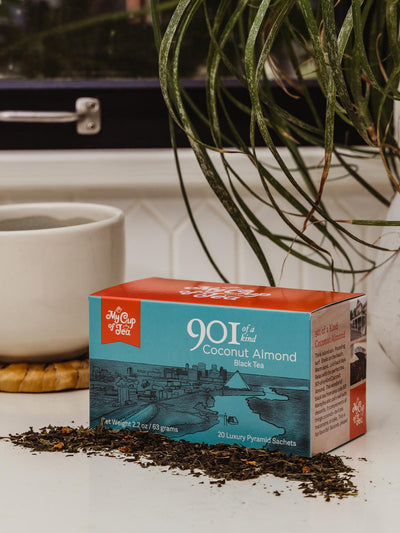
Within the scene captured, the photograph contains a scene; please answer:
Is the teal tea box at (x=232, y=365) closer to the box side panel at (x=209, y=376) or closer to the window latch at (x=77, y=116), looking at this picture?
the box side panel at (x=209, y=376)

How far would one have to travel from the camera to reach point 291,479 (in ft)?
1.74

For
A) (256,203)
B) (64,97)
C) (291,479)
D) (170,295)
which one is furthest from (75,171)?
(291,479)

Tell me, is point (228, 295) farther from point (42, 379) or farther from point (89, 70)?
point (89, 70)

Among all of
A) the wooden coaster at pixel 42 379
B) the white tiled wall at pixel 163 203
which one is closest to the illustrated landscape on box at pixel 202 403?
the wooden coaster at pixel 42 379

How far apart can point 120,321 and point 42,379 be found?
0.16 m

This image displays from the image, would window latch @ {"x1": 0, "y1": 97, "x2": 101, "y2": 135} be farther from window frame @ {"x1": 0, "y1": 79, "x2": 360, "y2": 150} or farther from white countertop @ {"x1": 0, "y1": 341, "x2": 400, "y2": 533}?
white countertop @ {"x1": 0, "y1": 341, "x2": 400, "y2": 533}

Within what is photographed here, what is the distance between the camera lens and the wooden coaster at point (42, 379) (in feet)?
2.38

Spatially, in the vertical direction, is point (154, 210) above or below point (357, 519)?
above

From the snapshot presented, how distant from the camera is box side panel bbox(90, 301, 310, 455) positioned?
55cm

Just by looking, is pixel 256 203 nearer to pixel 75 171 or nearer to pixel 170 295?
pixel 75 171

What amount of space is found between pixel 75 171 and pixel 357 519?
0.62 meters

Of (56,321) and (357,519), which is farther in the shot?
(56,321)

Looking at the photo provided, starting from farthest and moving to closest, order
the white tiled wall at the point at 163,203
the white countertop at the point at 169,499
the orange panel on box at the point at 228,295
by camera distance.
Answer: the white tiled wall at the point at 163,203 < the orange panel on box at the point at 228,295 < the white countertop at the point at 169,499

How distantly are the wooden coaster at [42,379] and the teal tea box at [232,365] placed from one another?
4.5 inches
